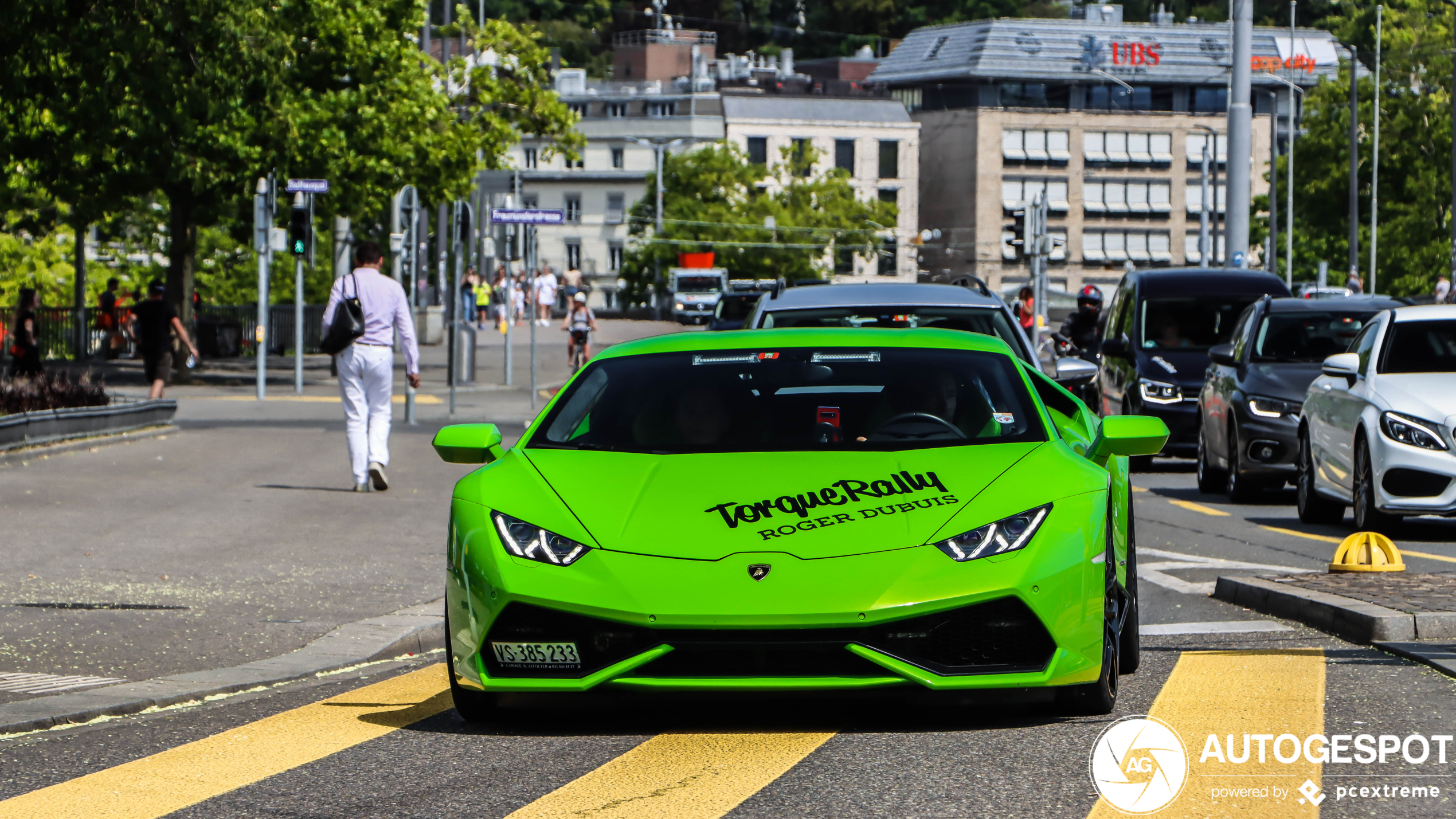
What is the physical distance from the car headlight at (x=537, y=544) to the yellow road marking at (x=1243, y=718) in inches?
69.9

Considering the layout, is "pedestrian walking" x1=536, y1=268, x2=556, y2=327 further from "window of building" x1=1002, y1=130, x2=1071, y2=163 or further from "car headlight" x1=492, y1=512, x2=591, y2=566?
"car headlight" x1=492, y1=512, x2=591, y2=566

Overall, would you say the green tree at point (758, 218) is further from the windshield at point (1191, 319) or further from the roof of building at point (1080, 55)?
the windshield at point (1191, 319)

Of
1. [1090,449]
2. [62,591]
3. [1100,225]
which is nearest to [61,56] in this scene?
[62,591]

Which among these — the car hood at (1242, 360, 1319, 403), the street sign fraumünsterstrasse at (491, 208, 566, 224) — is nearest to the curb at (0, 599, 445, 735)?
the car hood at (1242, 360, 1319, 403)

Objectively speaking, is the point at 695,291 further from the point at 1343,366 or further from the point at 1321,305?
the point at 1343,366

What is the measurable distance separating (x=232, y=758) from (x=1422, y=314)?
33.5ft

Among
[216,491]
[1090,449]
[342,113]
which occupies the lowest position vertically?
A: [216,491]

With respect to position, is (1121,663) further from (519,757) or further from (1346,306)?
(1346,306)

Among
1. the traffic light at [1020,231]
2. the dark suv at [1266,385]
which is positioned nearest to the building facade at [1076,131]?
the traffic light at [1020,231]

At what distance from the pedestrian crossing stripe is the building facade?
11429cm

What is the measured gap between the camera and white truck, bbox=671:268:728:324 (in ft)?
289

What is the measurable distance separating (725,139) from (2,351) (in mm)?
84185

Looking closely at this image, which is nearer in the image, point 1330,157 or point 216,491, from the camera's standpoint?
point 216,491

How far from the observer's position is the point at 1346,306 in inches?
683
